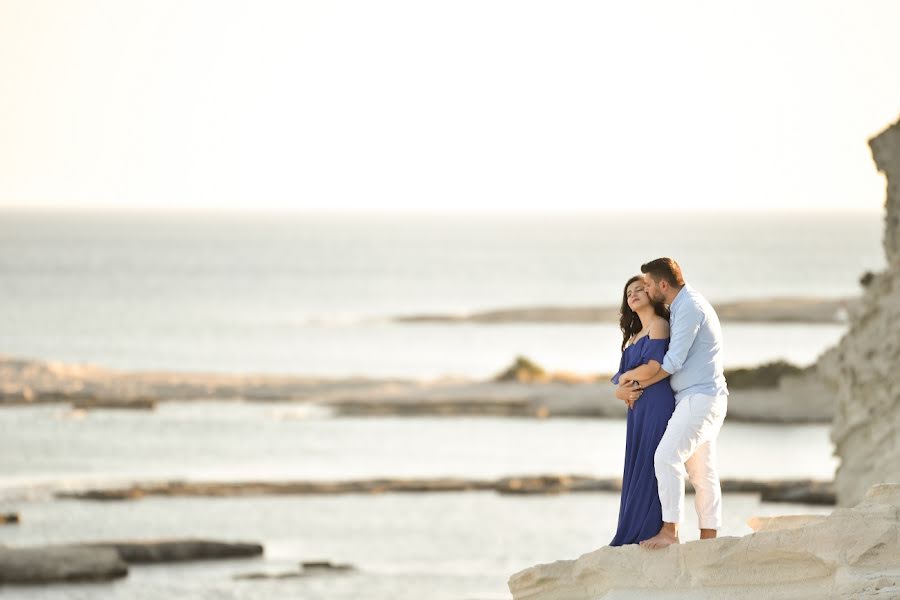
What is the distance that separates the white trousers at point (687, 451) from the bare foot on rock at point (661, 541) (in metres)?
0.08

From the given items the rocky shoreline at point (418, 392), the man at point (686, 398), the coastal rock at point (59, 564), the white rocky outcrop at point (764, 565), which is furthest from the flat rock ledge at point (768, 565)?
the rocky shoreline at point (418, 392)

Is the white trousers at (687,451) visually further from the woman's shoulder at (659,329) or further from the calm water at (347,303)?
the calm water at (347,303)

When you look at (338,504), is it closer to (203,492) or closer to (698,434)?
(203,492)

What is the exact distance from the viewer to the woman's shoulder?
32.6 feet

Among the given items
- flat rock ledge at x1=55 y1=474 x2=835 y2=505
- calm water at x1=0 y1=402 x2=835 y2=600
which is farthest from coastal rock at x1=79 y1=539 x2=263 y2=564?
flat rock ledge at x1=55 y1=474 x2=835 y2=505

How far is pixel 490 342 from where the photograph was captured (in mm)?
81750

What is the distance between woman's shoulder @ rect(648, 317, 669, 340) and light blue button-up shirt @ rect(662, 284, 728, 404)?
0.09 m

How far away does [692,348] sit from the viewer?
32.1 ft

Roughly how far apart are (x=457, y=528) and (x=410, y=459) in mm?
8976

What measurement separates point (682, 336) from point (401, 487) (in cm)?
2509

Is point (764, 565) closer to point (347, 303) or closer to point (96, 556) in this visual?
point (96, 556)

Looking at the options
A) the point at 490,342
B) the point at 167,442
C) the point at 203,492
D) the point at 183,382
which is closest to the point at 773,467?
the point at 203,492

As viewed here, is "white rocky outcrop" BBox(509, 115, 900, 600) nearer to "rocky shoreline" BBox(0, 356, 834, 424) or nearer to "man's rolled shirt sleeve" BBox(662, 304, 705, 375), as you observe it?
"man's rolled shirt sleeve" BBox(662, 304, 705, 375)

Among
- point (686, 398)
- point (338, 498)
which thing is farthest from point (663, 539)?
point (338, 498)
